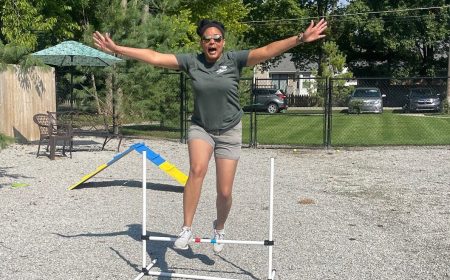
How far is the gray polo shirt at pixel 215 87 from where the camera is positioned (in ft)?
17.2

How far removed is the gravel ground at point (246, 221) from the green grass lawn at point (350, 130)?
4751 millimetres

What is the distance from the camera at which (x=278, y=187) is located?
10.5m

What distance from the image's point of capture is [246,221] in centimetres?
773

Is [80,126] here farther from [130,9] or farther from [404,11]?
[404,11]

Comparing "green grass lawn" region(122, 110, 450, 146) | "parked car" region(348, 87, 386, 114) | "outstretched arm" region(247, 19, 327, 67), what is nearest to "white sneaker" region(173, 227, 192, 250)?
"outstretched arm" region(247, 19, 327, 67)

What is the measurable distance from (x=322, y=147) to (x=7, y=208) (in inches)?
401

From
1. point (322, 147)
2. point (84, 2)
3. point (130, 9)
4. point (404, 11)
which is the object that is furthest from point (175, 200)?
point (404, 11)

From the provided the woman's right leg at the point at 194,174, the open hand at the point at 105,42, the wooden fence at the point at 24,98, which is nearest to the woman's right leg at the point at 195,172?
the woman's right leg at the point at 194,174

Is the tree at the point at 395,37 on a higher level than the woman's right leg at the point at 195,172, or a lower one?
higher

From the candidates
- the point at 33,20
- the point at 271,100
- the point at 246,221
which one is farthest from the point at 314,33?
the point at 271,100

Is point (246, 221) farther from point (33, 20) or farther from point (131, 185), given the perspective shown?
point (33, 20)

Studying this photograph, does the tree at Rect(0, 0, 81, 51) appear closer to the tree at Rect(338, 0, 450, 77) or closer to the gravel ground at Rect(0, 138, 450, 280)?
the gravel ground at Rect(0, 138, 450, 280)

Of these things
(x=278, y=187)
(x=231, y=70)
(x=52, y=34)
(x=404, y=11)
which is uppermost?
(x=404, y=11)

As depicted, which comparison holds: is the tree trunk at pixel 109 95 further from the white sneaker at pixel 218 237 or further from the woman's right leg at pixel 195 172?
the woman's right leg at pixel 195 172
